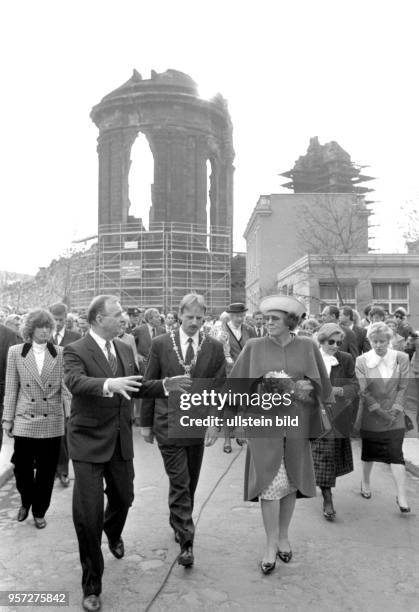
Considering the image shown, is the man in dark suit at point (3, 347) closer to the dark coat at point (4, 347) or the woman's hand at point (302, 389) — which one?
the dark coat at point (4, 347)

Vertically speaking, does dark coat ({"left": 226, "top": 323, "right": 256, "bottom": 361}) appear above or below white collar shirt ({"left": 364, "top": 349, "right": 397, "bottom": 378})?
above

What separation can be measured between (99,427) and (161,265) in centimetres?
4574

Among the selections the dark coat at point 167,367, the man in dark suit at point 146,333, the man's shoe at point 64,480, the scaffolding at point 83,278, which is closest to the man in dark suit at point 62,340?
the man's shoe at point 64,480

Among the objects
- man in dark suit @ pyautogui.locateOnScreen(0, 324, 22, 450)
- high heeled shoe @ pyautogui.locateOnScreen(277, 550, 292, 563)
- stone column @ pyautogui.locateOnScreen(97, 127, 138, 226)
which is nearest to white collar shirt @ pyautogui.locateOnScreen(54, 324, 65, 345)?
man in dark suit @ pyautogui.locateOnScreen(0, 324, 22, 450)

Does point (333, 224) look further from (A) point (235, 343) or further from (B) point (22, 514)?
(B) point (22, 514)

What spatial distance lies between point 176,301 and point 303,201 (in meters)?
12.0

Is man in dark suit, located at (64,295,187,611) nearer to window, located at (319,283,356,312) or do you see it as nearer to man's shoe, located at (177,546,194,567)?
man's shoe, located at (177,546,194,567)

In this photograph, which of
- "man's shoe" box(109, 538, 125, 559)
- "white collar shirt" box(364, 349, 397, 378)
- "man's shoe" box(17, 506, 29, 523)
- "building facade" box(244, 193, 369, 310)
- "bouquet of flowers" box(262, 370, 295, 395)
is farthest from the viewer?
"building facade" box(244, 193, 369, 310)

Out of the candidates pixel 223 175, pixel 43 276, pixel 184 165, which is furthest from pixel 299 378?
pixel 43 276

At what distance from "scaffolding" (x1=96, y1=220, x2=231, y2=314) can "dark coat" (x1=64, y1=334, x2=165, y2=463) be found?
44.2 m

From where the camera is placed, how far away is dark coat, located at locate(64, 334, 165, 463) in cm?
443

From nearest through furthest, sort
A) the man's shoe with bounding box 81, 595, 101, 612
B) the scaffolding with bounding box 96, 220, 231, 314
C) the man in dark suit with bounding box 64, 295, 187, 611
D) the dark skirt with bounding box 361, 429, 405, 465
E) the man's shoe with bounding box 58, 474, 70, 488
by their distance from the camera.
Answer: the man's shoe with bounding box 81, 595, 101, 612 → the man in dark suit with bounding box 64, 295, 187, 611 → the dark skirt with bounding box 361, 429, 405, 465 → the man's shoe with bounding box 58, 474, 70, 488 → the scaffolding with bounding box 96, 220, 231, 314

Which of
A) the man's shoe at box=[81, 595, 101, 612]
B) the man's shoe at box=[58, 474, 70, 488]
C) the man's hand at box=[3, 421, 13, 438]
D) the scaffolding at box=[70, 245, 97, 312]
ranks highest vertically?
the scaffolding at box=[70, 245, 97, 312]

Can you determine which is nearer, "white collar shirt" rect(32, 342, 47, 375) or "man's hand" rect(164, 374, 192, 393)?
"man's hand" rect(164, 374, 192, 393)
